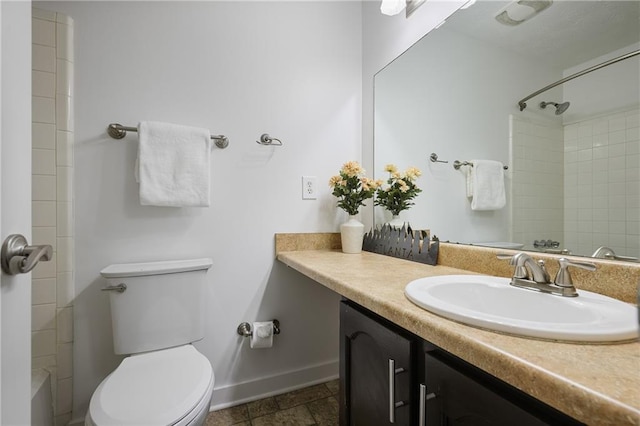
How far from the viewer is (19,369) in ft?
1.58

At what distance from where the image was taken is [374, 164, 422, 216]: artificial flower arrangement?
4.62 ft

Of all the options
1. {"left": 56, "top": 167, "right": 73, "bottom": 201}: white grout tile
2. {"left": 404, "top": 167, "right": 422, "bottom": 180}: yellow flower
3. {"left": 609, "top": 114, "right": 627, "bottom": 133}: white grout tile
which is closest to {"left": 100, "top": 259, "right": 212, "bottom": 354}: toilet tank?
{"left": 56, "top": 167, "right": 73, "bottom": 201}: white grout tile

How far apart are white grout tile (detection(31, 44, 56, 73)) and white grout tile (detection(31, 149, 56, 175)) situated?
0.34 metres

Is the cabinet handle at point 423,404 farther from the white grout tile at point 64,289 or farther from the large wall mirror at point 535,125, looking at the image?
the white grout tile at point 64,289

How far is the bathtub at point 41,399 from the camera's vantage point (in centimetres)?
99

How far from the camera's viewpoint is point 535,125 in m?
0.90

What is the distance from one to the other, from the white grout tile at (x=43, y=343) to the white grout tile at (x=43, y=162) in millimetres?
656

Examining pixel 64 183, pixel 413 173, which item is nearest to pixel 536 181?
pixel 413 173

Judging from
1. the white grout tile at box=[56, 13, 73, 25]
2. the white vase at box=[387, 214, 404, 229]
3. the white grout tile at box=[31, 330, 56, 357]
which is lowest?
the white grout tile at box=[31, 330, 56, 357]

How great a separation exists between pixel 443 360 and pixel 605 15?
1005 millimetres

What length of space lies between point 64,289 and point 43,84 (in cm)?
85

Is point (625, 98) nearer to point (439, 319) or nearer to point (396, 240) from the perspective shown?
point (439, 319)

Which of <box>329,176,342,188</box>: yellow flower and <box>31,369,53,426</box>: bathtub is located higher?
<box>329,176,342,188</box>: yellow flower

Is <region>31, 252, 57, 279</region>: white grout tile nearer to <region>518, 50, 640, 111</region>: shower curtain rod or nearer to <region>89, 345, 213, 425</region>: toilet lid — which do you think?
<region>89, 345, 213, 425</region>: toilet lid
